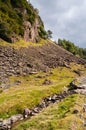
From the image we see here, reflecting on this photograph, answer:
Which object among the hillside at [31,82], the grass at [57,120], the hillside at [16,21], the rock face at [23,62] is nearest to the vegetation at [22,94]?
the hillside at [31,82]

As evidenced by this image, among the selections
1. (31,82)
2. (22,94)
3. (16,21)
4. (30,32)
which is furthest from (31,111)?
(30,32)

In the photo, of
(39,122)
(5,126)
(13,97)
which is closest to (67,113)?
(39,122)

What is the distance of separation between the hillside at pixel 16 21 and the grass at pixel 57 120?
126ft

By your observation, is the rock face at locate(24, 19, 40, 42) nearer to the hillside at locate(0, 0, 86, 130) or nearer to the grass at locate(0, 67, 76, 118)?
the hillside at locate(0, 0, 86, 130)

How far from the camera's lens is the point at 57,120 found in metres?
26.8

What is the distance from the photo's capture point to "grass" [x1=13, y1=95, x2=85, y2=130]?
2562 cm

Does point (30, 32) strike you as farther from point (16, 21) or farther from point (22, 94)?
point (22, 94)

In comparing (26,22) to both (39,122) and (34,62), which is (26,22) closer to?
(34,62)

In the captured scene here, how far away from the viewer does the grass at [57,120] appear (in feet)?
84.1

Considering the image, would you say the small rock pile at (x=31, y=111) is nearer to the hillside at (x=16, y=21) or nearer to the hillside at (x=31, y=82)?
the hillside at (x=31, y=82)

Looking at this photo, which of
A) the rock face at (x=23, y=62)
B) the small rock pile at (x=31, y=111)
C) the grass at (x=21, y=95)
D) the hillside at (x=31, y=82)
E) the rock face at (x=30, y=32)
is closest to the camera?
the hillside at (x=31, y=82)

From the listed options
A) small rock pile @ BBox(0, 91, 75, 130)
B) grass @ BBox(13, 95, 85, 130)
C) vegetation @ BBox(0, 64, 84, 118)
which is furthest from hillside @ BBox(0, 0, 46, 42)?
grass @ BBox(13, 95, 85, 130)

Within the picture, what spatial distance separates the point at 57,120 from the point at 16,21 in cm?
5319

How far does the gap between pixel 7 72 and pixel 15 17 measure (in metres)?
27.7
